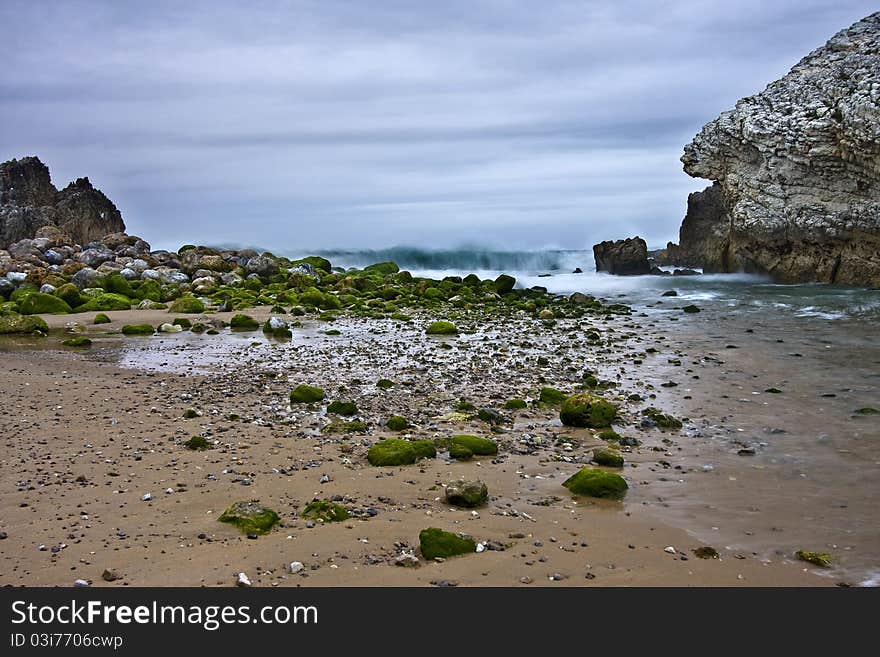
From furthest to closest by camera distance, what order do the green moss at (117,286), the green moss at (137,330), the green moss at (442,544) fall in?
1. the green moss at (117,286)
2. the green moss at (137,330)
3. the green moss at (442,544)

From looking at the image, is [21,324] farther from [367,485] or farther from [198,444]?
[367,485]

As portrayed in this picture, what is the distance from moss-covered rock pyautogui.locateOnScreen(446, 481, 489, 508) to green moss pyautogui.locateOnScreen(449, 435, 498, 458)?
1.39 metres

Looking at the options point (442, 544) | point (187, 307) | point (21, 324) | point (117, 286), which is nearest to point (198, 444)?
point (442, 544)

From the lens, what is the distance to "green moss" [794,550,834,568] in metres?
5.80

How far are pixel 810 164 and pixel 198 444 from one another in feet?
96.2

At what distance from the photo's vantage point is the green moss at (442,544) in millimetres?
5727

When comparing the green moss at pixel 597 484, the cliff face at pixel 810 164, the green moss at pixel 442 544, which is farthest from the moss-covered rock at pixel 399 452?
the cliff face at pixel 810 164

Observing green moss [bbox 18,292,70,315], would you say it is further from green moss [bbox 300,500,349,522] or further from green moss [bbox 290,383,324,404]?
green moss [bbox 300,500,349,522]

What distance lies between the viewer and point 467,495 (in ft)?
22.6

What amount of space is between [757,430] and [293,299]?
19867 millimetres

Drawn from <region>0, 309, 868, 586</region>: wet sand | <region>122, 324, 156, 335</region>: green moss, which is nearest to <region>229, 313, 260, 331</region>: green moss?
<region>122, 324, 156, 335</region>: green moss

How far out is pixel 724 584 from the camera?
5402 mm

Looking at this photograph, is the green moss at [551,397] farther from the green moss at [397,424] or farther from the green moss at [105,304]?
the green moss at [105,304]

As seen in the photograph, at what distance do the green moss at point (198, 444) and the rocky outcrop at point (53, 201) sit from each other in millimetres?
47963
